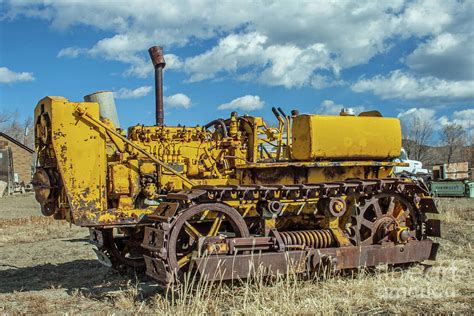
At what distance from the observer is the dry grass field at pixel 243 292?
550 cm

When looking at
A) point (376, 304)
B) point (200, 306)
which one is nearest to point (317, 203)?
point (376, 304)

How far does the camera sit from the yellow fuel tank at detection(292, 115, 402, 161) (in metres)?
7.26

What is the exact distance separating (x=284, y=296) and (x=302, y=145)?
8.09ft

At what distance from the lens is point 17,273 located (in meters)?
8.74

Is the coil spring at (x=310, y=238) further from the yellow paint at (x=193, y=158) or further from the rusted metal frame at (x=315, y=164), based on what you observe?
the rusted metal frame at (x=315, y=164)

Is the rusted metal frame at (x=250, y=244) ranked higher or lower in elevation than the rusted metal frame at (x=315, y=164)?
lower

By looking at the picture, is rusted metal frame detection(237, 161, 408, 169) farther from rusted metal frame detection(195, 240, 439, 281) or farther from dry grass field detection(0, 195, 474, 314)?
dry grass field detection(0, 195, 474, 314)

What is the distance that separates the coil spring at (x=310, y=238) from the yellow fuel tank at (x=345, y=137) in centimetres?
105

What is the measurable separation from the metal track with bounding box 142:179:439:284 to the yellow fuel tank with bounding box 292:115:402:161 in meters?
0.50

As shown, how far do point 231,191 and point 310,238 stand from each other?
1329mm

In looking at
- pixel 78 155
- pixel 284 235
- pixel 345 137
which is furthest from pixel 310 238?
pixel 78 155

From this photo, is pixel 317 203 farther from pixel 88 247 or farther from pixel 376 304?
pixel 88 247

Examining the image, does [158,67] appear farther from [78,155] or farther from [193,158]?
[78,155]

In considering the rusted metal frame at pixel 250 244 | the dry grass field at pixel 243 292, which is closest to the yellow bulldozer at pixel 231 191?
the rusted metal frame at pixel 250 244
